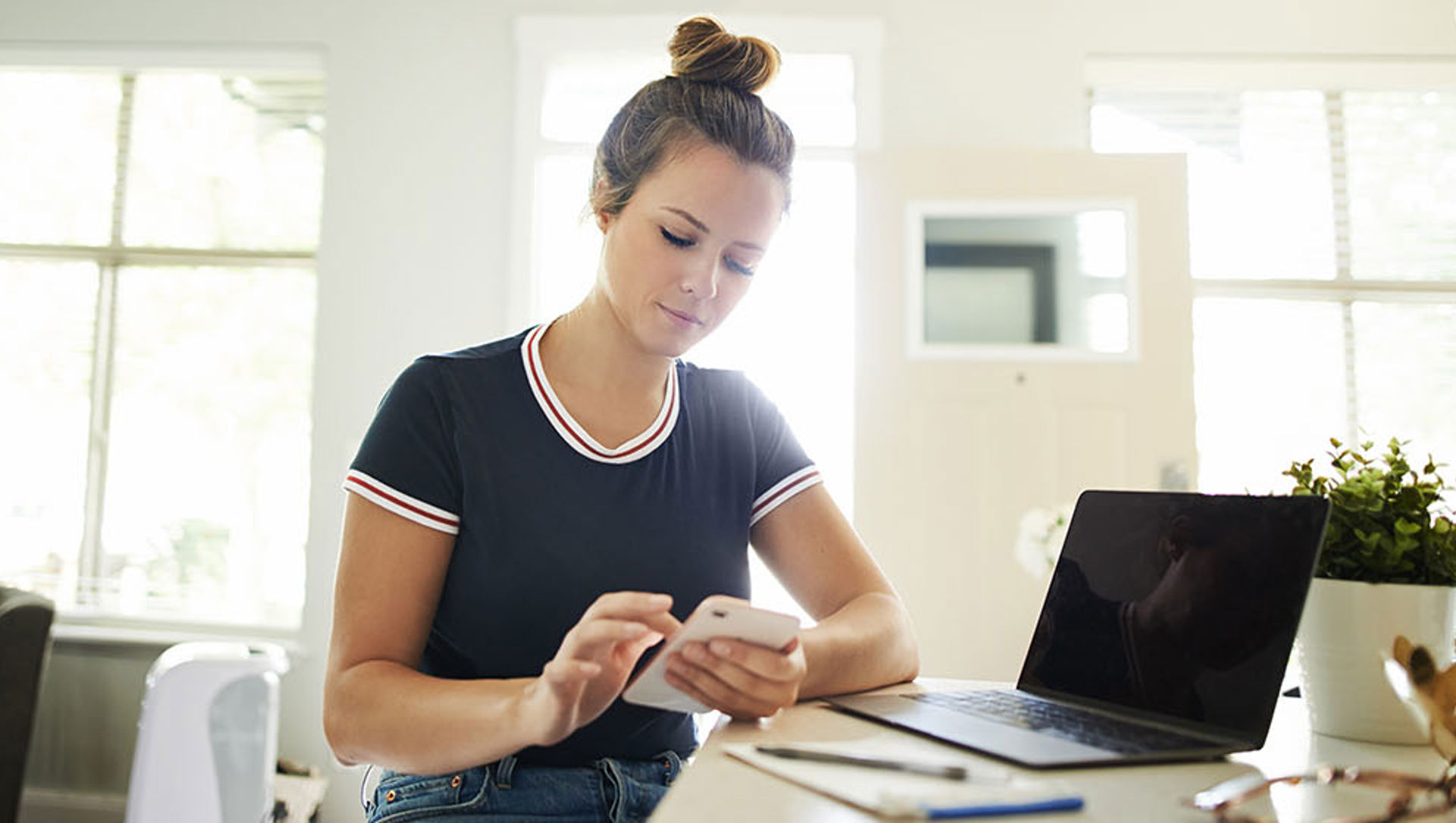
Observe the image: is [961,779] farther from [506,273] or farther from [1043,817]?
[506,273]

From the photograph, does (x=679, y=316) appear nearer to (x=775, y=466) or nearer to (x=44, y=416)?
(x=775, y=466)

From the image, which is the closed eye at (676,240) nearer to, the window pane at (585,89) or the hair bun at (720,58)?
the hair bun at (720,58)

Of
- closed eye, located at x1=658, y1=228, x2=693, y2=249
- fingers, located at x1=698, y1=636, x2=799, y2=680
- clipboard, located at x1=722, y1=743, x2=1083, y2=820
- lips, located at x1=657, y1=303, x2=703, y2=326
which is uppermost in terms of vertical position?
closed eye, located at x1=658, y1=228, x2=693, y2=249

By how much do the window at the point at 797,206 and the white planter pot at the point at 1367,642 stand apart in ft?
8.22

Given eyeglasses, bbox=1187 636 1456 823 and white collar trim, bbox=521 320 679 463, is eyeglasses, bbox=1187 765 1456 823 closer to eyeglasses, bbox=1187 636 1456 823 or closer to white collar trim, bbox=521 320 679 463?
eyeglasses, bbox=1187 636 1456 823

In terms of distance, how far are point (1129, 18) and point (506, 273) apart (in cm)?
216

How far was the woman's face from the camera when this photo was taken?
3.90 ft

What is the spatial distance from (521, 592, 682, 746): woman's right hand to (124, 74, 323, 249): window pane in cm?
341

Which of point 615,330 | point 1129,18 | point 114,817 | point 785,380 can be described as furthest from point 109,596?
point 1129,18

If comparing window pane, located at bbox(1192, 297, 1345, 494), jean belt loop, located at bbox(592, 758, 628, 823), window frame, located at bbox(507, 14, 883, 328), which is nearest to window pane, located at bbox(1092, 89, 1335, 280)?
window pane, located at bbox(1192, 297, 1345, 494)

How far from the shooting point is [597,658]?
0.78m

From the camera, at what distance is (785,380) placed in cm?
353

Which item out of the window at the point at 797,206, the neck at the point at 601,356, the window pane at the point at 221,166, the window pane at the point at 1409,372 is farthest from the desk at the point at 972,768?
the window pane at the point at 221,166

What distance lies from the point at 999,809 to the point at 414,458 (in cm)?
71
